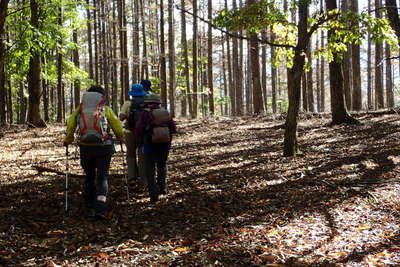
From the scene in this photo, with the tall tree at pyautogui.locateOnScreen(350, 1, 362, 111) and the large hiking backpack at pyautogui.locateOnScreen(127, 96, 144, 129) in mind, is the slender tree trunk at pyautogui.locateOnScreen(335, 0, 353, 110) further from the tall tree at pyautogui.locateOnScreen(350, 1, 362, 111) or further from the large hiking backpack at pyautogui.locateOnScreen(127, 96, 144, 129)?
the large hiking backpack at pyautogui.locateOnScreen(127, 96, 144, 129)

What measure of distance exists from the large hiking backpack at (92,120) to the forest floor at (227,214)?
3.92ft

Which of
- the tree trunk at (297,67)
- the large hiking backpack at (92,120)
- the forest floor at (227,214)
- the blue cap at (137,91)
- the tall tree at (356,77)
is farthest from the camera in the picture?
the tall tree at (356,77)

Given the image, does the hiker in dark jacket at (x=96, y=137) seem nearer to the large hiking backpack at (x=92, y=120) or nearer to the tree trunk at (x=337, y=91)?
the large hiking backpack at (x=92, y=120)

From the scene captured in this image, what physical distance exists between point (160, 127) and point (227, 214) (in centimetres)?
179

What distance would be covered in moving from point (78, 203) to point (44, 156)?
17.0 feet

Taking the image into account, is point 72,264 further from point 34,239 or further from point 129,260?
point 34,239

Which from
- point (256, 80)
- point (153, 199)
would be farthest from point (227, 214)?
point (256, 80)

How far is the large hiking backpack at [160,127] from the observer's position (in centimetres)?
641

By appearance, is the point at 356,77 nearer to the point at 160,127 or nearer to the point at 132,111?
the point at 132,111

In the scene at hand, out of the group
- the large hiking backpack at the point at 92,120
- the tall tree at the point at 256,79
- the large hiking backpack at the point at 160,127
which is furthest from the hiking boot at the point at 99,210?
the tall tree at the point at 256,79

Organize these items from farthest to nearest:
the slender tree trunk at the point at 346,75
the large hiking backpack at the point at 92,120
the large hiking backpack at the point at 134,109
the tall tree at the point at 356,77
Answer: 1. the tall tree at the point at 356,77
2. the slender tree trunk at the point at 346,75
3. the large hiking backpack at the point at 134,109
4. the large hiking backpack at the point at 92,120

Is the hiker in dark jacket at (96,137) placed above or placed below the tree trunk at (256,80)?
below

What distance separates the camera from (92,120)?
18.1 ft

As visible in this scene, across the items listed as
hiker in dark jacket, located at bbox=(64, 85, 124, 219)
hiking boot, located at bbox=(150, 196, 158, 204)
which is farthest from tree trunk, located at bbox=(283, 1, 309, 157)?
hiker in dark jacket, located at bbox=(64, 85, 124, 219)
